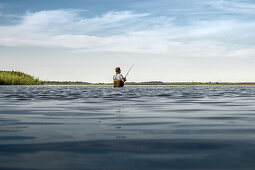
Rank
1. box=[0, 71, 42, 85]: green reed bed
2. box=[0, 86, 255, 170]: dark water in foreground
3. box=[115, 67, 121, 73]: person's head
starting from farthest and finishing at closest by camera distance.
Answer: box=[0, 71, 42, 85]: green reed bed → box=[115, 67, 121, 73]: person's head → box=[0, 86, 255, 170]: dark water in foreground

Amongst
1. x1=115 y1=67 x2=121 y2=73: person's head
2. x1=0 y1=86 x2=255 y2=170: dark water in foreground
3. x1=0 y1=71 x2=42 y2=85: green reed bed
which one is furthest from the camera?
x1=0 y1=71 x2=42 y2=85: green reed bed

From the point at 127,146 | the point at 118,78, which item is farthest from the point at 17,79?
the point at 127,146

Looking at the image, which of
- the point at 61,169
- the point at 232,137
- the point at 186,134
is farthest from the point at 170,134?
the point at 61,169

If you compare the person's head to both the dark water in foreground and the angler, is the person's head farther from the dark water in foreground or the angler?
the dark water in foreground

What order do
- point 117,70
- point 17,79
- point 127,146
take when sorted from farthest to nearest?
point 17,79 → point 117,70 → point 127,146

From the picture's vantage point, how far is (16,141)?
5.14 meters

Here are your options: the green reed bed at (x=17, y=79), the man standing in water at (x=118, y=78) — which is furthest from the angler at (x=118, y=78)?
the green reed bed at (x=17, y=79)

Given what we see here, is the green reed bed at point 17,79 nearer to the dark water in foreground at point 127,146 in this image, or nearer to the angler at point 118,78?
the angler at point 118,78

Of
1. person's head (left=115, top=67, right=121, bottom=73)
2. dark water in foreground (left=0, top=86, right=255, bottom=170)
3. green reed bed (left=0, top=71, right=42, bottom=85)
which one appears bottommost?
dark water in foreground (left=0, top=86, right=255, bottom=170)

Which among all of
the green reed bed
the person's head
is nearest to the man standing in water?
the person's head

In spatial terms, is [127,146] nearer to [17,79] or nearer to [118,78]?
[118,78]

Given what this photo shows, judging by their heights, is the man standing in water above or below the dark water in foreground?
above

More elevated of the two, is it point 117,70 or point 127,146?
point 117,70

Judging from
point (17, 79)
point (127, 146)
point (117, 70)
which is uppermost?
point (117, 70)
